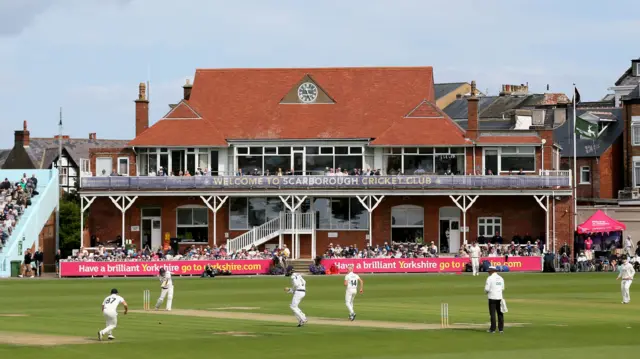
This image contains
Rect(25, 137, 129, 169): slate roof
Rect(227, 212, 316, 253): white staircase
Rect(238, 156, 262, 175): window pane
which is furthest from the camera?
Rect(25, 137, 129, 169): slate roof

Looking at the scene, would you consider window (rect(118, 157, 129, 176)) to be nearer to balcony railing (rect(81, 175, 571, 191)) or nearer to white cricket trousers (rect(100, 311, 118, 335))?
balcony railing (rect(81, 175, 571, 191))

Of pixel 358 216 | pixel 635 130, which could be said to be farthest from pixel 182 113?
pixel 635 130

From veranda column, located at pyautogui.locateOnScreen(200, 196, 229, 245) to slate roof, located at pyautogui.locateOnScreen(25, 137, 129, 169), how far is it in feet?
106

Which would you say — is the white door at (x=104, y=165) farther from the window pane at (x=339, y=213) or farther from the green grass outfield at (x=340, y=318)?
the green grass outfield at (x=340, y=318)

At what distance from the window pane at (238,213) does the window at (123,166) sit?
5.85 m

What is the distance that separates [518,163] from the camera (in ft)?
217

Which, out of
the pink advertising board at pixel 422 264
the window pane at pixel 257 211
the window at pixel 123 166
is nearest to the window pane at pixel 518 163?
the pink advertising board at pixel 422 264

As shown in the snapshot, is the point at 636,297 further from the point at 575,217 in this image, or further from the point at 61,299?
the point at 575,217

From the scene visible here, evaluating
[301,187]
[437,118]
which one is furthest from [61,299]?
[437,118]

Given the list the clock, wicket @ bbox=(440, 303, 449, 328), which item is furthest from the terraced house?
wicket @ bbox=(440, 303, 449, 328)

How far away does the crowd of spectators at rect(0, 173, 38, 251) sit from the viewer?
60906 mm

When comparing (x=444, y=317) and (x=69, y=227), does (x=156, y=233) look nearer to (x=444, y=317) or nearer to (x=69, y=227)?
(x=69, y=227)

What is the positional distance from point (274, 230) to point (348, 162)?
18.8 ft

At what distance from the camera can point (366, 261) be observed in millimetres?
58250
